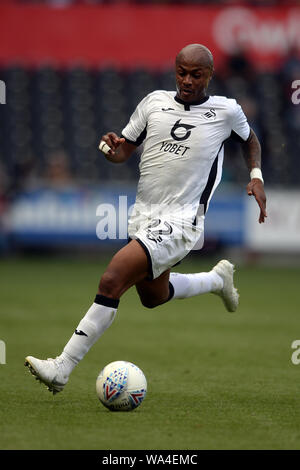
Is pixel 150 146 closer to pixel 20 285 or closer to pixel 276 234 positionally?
pixel 20 285

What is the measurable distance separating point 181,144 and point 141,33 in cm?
1400

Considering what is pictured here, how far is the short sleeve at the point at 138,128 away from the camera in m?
6.67

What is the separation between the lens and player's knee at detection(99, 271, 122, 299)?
590cm

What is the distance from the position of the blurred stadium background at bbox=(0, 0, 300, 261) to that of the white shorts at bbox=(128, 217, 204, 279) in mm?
11303

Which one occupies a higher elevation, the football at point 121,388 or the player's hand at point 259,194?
the player's hand at point 259,194

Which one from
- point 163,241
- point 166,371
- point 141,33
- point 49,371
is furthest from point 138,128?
point 141,33

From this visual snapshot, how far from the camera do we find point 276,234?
1794cm

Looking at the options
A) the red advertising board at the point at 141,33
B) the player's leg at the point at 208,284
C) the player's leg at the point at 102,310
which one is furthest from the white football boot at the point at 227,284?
the red advertising board at the point at 141,33

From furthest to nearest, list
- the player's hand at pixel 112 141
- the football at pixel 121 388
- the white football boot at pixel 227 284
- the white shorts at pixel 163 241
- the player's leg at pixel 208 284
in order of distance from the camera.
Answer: the white football boot at pixel 227 284 → the player's leg at pixel 208 284 → the player's hand at pixel 112 141 → the white shorts at pixel 163 241 → the football at pixel 121 388

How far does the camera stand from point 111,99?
2153cm

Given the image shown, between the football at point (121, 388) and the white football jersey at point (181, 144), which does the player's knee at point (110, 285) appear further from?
the white football jersey at point (181, 144)

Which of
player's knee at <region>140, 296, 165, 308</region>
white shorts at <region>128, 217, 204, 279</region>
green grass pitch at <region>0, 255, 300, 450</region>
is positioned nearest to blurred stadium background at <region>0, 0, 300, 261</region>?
green grass pitch at <region>0, 255, 300, 450</region>

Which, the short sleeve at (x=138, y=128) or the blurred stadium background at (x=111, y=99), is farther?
the blurred stadium background at (x=111, y=99)

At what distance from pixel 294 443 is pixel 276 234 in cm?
1318
